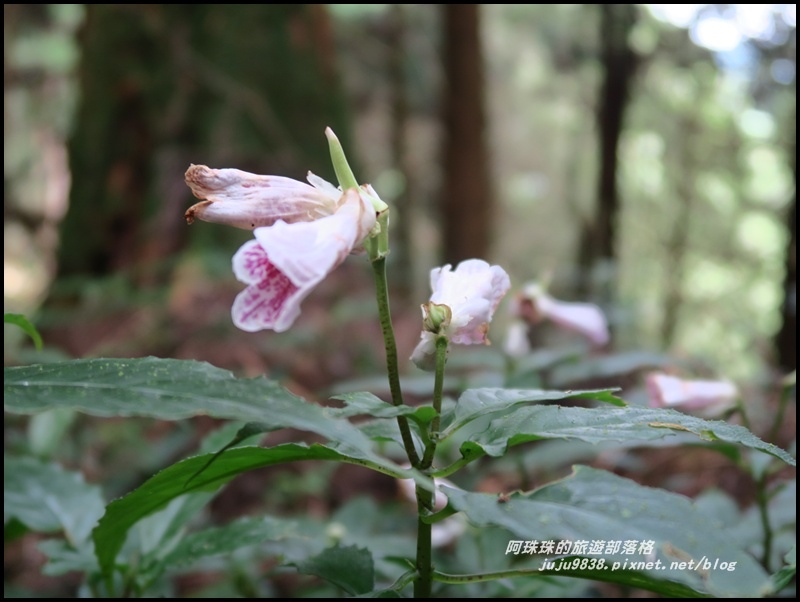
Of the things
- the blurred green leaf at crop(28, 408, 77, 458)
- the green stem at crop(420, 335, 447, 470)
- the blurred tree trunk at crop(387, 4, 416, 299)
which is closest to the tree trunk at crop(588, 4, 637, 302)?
the blurred tree trunk at crop(387, 4, 416, 299)

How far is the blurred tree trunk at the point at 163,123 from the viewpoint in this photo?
4199mm

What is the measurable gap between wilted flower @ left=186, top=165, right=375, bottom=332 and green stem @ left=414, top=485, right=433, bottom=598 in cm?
28

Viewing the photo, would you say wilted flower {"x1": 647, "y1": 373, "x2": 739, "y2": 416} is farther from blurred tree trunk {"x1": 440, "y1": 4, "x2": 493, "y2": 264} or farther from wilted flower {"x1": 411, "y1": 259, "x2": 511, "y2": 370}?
blurred tree trunk {"x1": 440, "y1": 4, "x2": 493, "y2": 264}

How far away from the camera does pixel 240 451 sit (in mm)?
773

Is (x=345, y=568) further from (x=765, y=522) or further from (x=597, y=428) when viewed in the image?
(x=765, y=522)

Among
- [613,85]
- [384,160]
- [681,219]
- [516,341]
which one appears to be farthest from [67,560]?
[384,160]

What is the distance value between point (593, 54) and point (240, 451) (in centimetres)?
723

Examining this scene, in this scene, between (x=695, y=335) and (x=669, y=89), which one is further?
(x=695, y=335)

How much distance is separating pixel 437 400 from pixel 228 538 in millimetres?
498

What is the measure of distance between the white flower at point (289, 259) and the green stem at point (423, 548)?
27 centimetres

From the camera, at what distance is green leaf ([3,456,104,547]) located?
119 centimetres

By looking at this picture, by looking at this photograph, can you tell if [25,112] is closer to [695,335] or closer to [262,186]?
[262,186]

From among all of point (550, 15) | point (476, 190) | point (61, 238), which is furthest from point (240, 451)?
point (550, 15)

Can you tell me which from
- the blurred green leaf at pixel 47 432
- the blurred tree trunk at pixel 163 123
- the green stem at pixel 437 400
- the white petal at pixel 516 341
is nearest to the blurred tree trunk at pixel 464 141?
the blurred tree trunk at pixel 163 123
